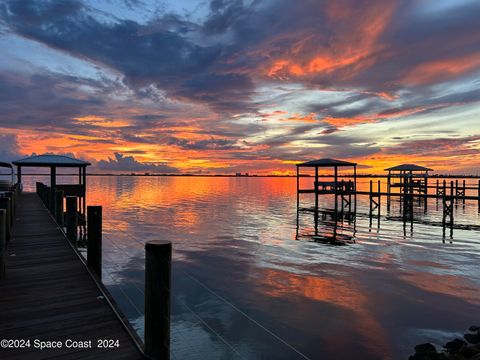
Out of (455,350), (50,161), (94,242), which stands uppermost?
(50,161)

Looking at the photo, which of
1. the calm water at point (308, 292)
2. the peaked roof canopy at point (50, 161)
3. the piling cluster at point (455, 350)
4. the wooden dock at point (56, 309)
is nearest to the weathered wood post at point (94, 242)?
the wooden dock at point (56, 309)

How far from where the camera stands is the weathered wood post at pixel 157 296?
376 centimetres

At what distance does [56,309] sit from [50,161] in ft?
80.8

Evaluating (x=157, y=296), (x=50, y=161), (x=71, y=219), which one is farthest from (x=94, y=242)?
(x=50, y=161)

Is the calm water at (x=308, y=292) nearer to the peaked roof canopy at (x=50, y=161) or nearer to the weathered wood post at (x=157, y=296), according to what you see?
the weathered wood post at (x=157, y=296)

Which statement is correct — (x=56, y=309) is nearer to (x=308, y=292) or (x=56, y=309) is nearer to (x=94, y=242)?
(x=94, y=242)

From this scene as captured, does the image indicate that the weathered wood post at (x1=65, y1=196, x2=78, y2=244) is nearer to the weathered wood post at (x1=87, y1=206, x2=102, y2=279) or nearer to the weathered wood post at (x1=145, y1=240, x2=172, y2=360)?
the weathered wood post at (x1=87, y1=206, x2=102, y2=279)

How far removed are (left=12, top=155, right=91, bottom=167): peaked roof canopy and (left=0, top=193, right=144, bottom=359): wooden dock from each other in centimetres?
1951

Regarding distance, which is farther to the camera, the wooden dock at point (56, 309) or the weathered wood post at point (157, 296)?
the wooden dock at point (56, 309)

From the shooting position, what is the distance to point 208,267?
1454cm

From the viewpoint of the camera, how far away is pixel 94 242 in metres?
7.42

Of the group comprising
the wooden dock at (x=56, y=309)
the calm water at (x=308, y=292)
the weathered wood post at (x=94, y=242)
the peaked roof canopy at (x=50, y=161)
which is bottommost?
the calm water at (x=308, y=292)

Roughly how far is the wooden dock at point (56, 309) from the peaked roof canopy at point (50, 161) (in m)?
19.5

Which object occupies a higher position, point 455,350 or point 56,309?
point 56,309
